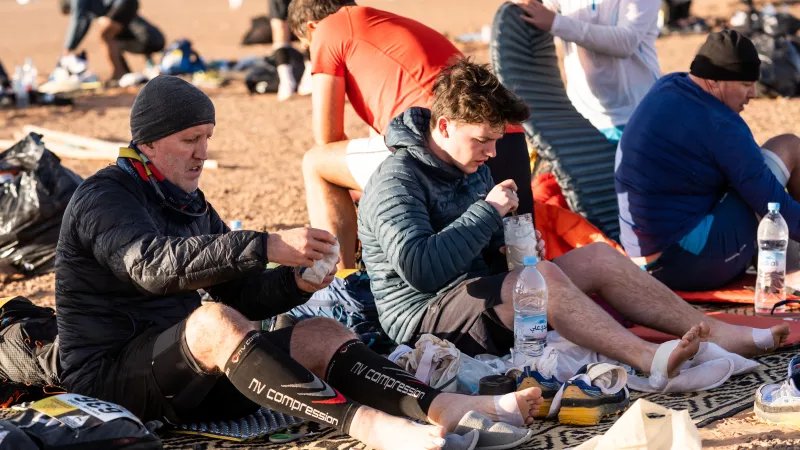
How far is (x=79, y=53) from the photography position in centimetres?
1503

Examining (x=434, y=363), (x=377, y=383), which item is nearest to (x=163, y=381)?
(x=377, y=383)

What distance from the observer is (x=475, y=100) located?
4.33 meters

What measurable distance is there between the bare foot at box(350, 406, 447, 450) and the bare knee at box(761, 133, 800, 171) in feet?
10.1

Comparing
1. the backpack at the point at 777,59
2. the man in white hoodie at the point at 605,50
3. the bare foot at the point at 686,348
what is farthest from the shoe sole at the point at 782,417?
the backpack at the point at 777,59

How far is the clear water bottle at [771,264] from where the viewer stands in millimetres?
5398

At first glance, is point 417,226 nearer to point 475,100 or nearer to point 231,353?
point 475,100

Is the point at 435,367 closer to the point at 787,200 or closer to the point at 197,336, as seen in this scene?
the point at 197,336

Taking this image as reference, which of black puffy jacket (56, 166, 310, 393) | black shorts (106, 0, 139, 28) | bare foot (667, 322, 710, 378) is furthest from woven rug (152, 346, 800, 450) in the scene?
black shorts (106, 0, 139, 28)

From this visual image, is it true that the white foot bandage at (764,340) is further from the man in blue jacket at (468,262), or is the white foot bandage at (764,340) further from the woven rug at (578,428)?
the woven rug at (578,428)

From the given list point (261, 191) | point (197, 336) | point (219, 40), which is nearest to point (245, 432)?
point (197, 336)

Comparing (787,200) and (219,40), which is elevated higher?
(787,200)

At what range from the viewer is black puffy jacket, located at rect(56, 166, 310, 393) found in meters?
3.54

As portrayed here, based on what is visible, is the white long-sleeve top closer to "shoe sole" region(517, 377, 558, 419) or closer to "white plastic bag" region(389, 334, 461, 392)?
"white plastic bag" region(389, 334, 461, 392)

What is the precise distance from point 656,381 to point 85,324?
2.16 metres
